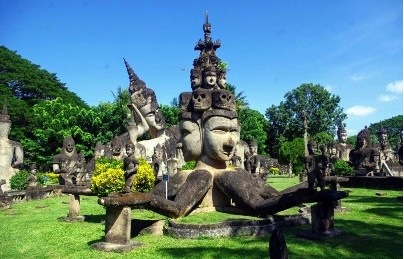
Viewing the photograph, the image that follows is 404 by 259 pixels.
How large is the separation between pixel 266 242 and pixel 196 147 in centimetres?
394

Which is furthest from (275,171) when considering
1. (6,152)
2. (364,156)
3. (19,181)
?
(19,181)

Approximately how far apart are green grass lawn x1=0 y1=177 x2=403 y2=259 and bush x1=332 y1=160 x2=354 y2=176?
40.2ft

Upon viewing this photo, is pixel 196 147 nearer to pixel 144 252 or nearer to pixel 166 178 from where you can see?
pixel 166 178

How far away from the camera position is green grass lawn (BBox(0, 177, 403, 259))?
752cm

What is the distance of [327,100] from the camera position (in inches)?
2336

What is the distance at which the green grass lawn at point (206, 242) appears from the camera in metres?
7.52

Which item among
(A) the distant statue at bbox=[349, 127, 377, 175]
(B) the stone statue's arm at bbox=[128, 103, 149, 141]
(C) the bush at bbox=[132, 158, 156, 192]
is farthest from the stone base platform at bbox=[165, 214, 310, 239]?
(B) the stone statue's arm at bbox=[128, 103, 149, 141]

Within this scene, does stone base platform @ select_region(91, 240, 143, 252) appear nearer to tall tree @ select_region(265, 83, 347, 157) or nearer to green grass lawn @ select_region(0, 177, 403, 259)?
green grass lawn @ select_region(0, 177, 403, 259)

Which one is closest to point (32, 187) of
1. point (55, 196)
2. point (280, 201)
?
point (55, 196)

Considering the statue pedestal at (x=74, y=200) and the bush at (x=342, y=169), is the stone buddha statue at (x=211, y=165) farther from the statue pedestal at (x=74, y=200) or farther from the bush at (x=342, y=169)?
the bush at (x=342, y=169)

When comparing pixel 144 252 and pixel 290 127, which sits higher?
pixel 290 127

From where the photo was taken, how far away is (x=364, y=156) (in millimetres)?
23875

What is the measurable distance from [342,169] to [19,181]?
61.9ft

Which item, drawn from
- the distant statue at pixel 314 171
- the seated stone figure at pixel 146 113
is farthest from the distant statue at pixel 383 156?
the distant statue at pixel 314 171
